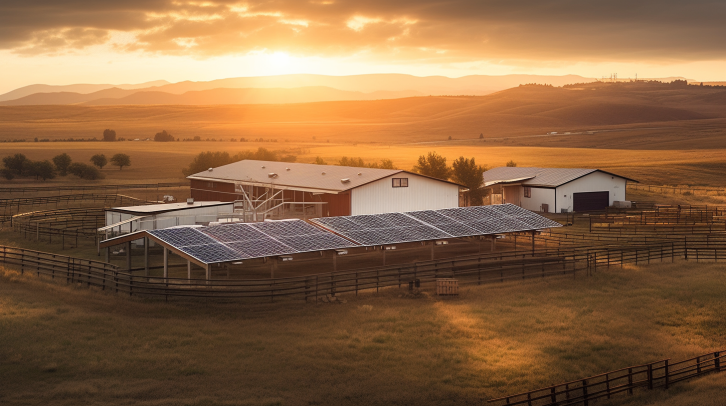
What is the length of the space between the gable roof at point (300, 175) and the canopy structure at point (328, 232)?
9235 millimetres

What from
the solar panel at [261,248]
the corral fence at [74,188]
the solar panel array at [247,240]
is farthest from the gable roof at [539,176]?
the solar panel at [261,248]

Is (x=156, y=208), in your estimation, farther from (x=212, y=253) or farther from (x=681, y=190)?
(x=681, y=190)

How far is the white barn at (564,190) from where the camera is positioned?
63.6m

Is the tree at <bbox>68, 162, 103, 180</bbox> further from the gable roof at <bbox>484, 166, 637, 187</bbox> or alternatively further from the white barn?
the white barn

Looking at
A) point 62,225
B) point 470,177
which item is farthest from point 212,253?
point 470,177

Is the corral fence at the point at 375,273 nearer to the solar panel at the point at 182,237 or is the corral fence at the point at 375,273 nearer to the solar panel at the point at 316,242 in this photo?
the solar panel at the point at 316,242

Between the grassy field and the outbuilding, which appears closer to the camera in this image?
the grassy field

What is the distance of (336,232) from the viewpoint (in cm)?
3731

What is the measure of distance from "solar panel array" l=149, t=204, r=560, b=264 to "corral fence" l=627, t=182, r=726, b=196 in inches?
1512

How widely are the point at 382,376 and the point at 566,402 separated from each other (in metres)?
5.36

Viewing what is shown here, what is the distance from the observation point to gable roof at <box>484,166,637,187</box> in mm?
64312

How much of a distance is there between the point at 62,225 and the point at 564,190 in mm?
41229

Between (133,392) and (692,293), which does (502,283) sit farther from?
(133,392)

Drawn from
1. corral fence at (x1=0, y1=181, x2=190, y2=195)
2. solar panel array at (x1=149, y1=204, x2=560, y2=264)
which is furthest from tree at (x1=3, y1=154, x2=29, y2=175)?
solar panel array at (x1=149, y1=204, x2=560, y2=264)
